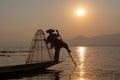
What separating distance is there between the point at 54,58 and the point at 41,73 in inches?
111

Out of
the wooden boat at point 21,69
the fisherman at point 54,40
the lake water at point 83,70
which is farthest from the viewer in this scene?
the fisherman at point 54,40

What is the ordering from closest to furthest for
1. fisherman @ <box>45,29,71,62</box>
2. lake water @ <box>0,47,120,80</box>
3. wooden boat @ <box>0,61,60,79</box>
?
wooden boat @ <box>0,61,60,79</box>
lake water @ <box>0,47,120,80</box>
fisherman @ <box>45,29,71,62</box>

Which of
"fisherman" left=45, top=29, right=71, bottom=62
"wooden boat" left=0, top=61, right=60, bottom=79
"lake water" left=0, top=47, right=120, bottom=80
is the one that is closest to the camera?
"wooden boat" left=0, top=61, right=60, bottom=79

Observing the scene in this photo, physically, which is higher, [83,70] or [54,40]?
[54,40]

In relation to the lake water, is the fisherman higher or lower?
higher

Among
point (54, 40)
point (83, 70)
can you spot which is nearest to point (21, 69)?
point (54, 40)

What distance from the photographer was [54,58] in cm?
2462

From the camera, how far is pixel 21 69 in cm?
2072

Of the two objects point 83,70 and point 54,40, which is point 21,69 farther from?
point 83,70

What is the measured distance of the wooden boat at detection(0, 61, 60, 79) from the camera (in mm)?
19672

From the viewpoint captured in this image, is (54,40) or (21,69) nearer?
(21,69)

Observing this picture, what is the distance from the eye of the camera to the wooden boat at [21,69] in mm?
19672

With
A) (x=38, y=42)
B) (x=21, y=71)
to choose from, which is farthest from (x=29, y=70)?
(x=38, y=42)

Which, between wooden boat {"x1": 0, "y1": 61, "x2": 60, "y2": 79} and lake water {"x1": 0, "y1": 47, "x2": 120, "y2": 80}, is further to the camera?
lake water {"x1": 0, "y1": 47, "x2": 120, "y2": 80}
